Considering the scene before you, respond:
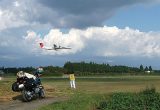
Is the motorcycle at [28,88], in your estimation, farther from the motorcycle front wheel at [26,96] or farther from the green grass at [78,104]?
the green grass at [78,104]

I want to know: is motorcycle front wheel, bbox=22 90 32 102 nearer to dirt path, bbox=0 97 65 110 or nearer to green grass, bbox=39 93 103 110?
dirt path, bbox=0 97 65 110

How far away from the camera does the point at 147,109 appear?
2316 cm

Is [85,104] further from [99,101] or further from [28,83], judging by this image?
[28,83]

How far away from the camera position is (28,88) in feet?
90.8

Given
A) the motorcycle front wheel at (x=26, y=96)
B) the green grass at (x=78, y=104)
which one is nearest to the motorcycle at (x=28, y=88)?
the motorcycle front wheel at (x=26, y=96)

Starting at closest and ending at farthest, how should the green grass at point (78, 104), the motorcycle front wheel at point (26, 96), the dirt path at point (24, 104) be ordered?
the green grass at point (78, 104) → the dirt path at point (24, 104) → the motorcycle front wheel at point (26, 96)

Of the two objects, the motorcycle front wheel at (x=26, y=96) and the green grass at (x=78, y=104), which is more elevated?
the motorcycle front wheel at (x=26, y=96)

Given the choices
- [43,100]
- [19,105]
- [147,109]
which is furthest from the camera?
[43,100]

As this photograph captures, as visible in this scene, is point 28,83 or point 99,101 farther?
point 28,83

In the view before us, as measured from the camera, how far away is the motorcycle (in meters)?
27.1

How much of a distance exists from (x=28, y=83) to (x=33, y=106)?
3159 mm

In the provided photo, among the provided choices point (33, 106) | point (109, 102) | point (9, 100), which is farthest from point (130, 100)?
point (9, 100)

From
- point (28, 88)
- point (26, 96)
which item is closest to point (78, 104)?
point (26, 96)

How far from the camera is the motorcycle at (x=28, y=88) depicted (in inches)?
1067
